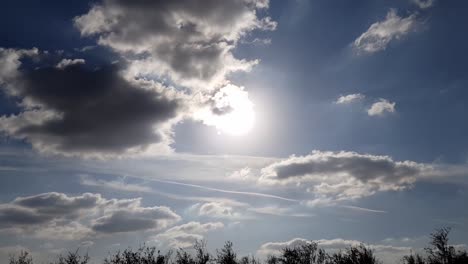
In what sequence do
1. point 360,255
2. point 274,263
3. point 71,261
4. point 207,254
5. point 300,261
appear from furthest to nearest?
point 274,263, point 300,261, point 207,254, point 71,261, point 360,255

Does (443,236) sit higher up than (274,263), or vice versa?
(443,236)

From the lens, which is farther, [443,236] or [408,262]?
[408,262]

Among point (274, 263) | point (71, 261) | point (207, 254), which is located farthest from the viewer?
point (274, 263)

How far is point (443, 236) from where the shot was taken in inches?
2734

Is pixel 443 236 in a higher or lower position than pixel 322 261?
higher

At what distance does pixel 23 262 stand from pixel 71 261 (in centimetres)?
830

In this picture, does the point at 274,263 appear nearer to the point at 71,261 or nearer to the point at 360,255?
the point at 360,255

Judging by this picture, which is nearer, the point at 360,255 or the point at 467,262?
the point at 360,255

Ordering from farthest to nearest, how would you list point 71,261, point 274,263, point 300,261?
point 274,263
point 300,261
point 71,261

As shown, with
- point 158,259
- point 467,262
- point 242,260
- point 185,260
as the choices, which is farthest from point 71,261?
point 467,262

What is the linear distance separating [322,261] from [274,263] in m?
10.7

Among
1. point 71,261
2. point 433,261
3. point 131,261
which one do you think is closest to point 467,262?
point 433,261

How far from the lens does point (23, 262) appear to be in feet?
209

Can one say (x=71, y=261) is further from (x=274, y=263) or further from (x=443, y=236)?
(x=443, y=236)
